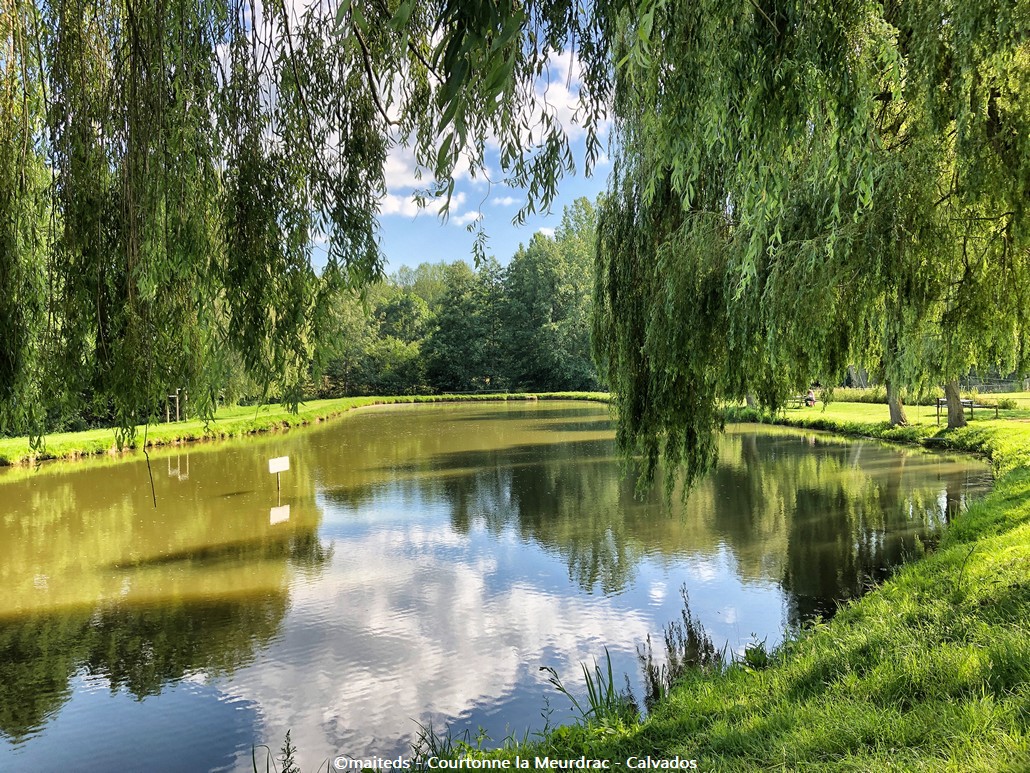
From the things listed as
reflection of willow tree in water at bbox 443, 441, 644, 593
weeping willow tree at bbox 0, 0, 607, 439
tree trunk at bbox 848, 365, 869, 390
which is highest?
weeping willow tree at bbox 0, 0, 607, 439

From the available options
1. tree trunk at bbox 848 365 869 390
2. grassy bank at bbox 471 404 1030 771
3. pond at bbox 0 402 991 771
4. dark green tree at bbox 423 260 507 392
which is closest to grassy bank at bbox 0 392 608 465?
pond at bbox 0 402 991 771

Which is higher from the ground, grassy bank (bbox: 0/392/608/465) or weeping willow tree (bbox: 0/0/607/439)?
weeping willow tree (bbox: 0/0/607/439)

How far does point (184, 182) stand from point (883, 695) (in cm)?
411

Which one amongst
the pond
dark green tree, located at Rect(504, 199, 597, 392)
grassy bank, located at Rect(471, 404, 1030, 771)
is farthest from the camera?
dark green tree, located at Rect(504, 199, 597, 392)

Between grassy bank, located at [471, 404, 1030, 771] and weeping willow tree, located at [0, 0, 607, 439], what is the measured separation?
279cm

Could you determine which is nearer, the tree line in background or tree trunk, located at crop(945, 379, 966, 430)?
tree trunk, located at crop(945, 379, 966, 430)

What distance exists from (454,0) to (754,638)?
5.95 meters

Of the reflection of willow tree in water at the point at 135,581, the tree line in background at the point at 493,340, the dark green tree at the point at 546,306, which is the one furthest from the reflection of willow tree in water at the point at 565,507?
the tree line in background at the point at 493,340

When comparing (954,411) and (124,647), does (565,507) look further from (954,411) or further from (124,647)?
(954,411)

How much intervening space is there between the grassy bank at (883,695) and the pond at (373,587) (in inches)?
40.2

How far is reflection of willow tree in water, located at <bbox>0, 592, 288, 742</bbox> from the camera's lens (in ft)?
18.1

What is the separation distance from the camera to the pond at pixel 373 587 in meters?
5.08

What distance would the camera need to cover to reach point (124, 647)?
6410 millimetres

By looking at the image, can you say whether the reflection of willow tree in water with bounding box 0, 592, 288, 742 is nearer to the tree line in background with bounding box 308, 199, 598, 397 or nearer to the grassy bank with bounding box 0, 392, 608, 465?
the grassy bank with bounding box 0, 392, 608, 465
